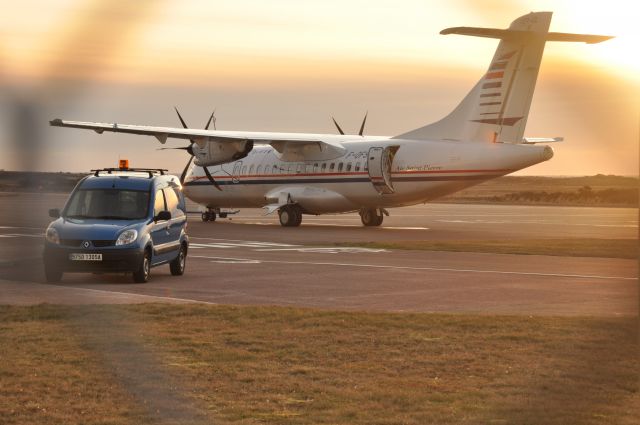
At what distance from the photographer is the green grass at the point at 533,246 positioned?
30.6 metres

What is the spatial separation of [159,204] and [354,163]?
931 inches

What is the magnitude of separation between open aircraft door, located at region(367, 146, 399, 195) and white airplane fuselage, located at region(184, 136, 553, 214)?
5 cm

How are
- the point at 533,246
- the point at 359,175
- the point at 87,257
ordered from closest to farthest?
the point at 87,257 → the point at 533,246 → the point at 359,175

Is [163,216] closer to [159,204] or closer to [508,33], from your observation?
[159,204]

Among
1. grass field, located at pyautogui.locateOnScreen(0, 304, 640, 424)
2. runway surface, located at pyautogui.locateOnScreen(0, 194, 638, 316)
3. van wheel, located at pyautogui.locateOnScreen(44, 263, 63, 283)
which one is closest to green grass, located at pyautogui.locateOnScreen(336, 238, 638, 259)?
runway surface, located at pyautogui.locateOnScreen(0, 194, 638, 316)

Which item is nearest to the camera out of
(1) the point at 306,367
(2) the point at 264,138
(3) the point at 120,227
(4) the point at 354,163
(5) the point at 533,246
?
(1) the point at 306,367

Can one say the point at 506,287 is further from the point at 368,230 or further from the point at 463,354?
the point at 368,230

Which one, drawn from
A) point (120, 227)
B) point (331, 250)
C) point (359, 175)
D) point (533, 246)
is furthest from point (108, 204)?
point (359, 175)

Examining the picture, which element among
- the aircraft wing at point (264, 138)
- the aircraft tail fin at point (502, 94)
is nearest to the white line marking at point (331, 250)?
the aircraft tail fin at point (502, 94)

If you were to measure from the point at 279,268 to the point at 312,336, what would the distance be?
38.1ft

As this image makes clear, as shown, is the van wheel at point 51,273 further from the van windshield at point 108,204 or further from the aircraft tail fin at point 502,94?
the aircraft tail fin at point 502,94

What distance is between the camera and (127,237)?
20875mm

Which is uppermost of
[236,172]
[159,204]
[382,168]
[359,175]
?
[382,168]

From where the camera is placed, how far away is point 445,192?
43.4m
